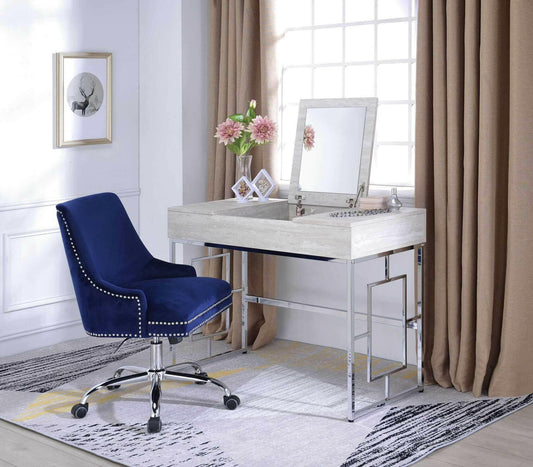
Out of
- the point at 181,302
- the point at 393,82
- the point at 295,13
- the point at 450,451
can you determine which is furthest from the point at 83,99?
the point at 450,451

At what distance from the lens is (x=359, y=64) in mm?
4695

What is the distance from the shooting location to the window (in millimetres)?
4539

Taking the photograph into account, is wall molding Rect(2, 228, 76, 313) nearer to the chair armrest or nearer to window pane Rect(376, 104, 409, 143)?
the chair armrest

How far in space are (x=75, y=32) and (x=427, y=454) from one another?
9.72 ft

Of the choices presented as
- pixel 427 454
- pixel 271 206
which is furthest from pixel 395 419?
pixel 271 206

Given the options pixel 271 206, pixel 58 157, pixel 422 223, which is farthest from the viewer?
pixel 58 157

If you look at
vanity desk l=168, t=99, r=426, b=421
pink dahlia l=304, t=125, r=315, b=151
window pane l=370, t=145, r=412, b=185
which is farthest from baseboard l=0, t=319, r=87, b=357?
window pane l=370, t=145, r=412, b=185

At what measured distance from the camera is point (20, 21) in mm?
4621

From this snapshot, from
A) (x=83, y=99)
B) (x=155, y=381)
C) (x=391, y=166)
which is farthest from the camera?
(x=83, y=99)

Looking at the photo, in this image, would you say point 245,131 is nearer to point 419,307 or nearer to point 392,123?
point 392,123

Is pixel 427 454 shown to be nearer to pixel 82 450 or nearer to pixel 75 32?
pixel 82 450

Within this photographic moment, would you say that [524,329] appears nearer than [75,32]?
Yes

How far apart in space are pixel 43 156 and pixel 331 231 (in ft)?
6.17

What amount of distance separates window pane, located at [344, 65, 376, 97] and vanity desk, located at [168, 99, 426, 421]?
47cm
